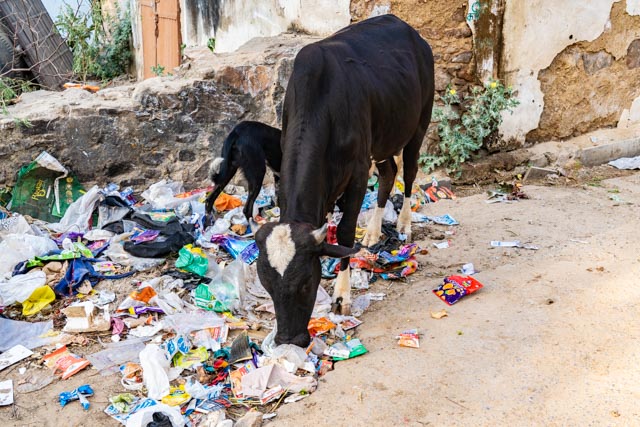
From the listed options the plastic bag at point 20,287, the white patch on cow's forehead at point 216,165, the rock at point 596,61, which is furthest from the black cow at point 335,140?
the rock at point 596,61

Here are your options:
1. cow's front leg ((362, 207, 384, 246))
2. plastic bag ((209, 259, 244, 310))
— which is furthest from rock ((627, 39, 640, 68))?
plastic bag ((209, 259, 244, 310))

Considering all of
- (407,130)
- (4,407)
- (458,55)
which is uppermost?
(458,55)

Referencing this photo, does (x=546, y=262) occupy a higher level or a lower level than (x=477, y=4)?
lower

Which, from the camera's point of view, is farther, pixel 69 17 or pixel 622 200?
pixel 69 17

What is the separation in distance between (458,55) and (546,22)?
1175 millimetres

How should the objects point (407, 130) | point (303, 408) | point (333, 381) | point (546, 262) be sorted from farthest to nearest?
point (407, 130)
point (546, 262)
point (333, 381)
point (303, 408)

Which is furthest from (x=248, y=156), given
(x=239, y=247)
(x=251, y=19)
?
(x=251, y=19)

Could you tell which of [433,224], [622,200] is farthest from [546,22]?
[433,224]

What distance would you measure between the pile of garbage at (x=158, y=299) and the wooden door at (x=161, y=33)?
591 centimetres

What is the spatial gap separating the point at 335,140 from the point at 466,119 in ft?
10.6

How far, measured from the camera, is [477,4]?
645 cm

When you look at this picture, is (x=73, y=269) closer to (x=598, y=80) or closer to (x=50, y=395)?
(x=50, y=395)

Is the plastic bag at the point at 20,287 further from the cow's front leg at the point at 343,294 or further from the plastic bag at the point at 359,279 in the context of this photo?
the plastic bag at the point at 359,279

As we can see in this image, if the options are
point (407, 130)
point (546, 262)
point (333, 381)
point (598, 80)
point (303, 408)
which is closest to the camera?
point (303, 408)
